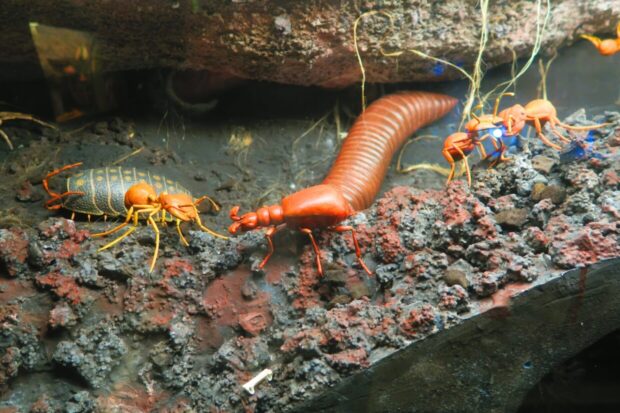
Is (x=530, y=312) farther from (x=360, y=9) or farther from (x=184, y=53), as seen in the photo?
(x=184, y=53)

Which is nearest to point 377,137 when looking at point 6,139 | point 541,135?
point 541,135

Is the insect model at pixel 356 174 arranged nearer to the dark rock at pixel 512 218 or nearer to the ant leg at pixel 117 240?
the ant leg at pixel 117 240

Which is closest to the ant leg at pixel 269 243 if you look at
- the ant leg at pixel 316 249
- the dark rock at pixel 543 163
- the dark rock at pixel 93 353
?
the ant leg at pixel 316 249

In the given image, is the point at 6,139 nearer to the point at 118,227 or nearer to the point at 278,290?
the point at 118,227

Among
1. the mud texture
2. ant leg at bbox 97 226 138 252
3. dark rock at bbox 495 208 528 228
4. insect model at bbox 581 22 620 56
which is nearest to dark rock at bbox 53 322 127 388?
ant leg at bbox 97 226 138 252

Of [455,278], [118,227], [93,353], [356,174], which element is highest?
[455,278]

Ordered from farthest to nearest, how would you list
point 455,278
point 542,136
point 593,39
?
point 593,39, point 542,136, point 455,278

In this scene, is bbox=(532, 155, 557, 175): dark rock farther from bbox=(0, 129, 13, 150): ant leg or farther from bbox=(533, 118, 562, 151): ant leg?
bbox=(0, 129, 13, 150): ant leg
